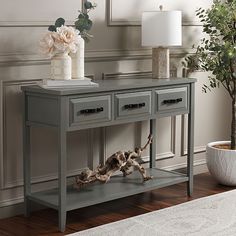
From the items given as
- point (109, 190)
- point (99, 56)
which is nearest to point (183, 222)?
point (109, 190)

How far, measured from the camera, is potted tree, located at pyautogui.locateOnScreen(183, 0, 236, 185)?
421cm

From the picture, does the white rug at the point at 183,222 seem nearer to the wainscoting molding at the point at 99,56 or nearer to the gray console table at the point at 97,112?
the gray console table at the point at 97,112

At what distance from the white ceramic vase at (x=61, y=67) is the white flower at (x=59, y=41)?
3 centimetres

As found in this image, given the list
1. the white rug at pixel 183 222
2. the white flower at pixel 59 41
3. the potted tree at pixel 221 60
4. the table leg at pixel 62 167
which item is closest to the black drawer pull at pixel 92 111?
the table leg at pixel 62 167

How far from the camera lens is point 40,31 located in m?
3.61

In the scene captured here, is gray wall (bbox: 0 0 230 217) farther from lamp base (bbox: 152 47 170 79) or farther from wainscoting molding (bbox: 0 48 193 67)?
lamp base (bbox: 152 47 170 79)

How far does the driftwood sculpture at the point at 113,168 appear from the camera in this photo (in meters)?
3.63

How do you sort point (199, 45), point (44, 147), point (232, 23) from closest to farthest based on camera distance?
point (44, 147) < point (232, 23) < point (199, 45)

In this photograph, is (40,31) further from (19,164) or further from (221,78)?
(221,78)

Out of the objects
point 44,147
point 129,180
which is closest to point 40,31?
point 44,147

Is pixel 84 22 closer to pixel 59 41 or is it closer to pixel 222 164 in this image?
pixel 59 41

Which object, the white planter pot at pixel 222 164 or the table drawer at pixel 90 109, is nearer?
the table drawer at pixel 90 109

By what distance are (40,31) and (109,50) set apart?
547 millimetres

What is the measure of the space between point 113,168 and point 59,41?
2.80ft
